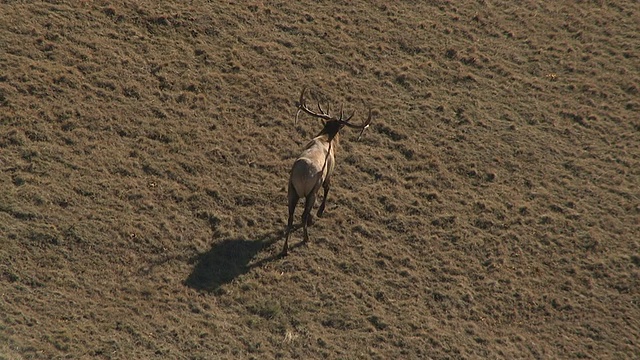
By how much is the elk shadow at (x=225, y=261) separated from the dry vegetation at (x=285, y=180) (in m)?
0.06

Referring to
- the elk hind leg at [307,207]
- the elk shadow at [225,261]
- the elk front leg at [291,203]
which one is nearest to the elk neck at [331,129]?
the elk hind leg at [307,207]

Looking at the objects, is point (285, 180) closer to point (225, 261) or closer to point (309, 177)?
point (309, 177)

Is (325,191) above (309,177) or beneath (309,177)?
beneath

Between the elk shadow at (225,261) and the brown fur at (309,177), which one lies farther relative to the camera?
the brown fur at (309,177)

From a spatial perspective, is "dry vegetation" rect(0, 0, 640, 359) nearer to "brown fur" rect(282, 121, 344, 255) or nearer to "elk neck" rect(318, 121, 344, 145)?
"brown fur" rect(282, 121, 344, 255)

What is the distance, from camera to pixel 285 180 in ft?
73.2

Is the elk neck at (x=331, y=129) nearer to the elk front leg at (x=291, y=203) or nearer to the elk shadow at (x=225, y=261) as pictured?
the elk front leg at (x=291, y=203)

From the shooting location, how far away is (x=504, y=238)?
22.2 metres

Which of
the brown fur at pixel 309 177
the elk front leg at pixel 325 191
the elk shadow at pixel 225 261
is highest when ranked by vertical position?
the brown fur at pixel 309 177

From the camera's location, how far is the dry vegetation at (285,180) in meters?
17.8

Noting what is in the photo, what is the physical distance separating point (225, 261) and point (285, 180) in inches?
154

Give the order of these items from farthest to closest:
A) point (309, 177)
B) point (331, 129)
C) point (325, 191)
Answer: point (331, 129)
point (325, 191)
point (309, 177)

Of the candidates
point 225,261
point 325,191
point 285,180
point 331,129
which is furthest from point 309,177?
point 285,180

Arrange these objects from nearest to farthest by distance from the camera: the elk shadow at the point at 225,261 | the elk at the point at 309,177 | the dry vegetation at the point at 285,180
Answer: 1. the dry vegetation at the point at 285,180
2. the elk shadow at the point at 225,261
3. the elk at the point at 309,177
